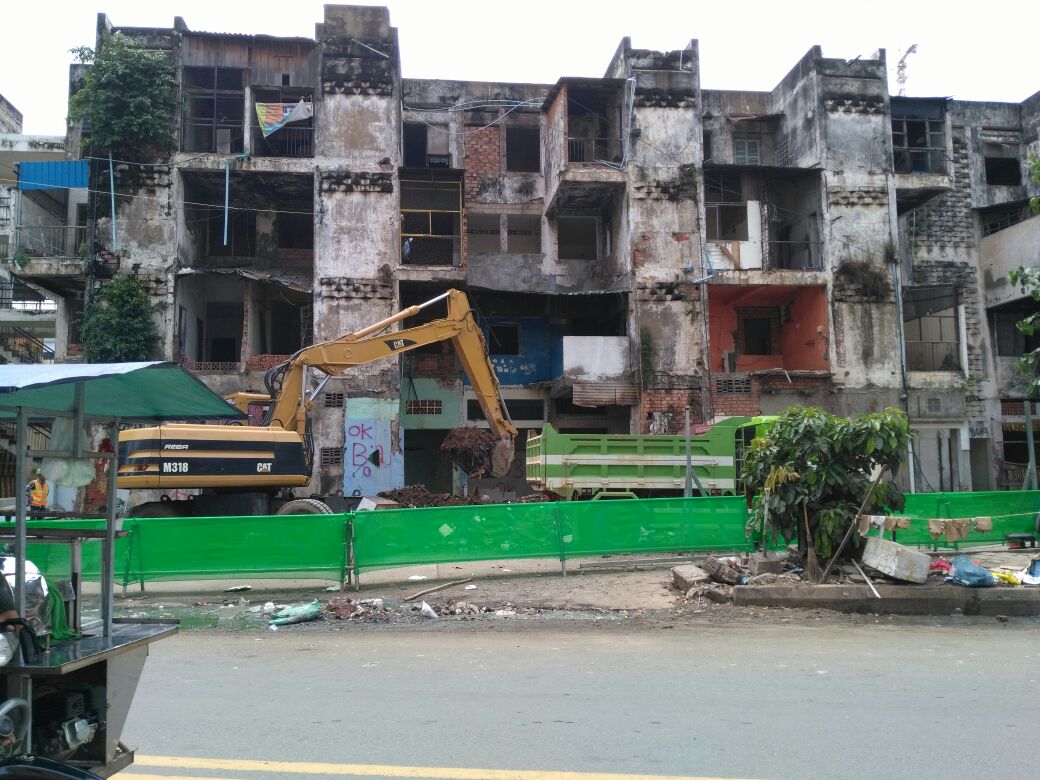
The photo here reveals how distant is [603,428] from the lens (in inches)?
1049

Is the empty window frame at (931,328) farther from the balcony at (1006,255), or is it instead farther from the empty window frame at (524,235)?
the empty window frame at (524,235)

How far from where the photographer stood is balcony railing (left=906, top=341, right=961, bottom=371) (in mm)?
26094

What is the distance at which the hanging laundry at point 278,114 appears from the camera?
77.5ft

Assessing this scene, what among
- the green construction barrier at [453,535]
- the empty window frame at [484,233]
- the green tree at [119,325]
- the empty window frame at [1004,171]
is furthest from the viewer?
the empty window frame at [1004,171]

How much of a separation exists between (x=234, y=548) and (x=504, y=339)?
16719 mm

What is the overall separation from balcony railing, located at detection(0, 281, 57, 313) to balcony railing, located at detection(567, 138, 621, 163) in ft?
66.1

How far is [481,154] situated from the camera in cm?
2686

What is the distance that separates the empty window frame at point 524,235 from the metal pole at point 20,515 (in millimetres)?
24017

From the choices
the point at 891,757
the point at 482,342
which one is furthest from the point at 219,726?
the point at 482,342

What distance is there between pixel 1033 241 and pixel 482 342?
62.8ft

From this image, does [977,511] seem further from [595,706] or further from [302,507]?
[302,507]

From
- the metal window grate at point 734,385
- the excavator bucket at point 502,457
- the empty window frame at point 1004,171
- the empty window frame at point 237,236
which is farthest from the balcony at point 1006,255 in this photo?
the empty window frame at point 237,236

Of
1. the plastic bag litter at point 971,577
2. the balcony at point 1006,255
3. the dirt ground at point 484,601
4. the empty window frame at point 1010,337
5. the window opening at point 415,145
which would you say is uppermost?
the window opening at point 415,145

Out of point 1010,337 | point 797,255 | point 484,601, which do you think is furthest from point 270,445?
point 1010,337
